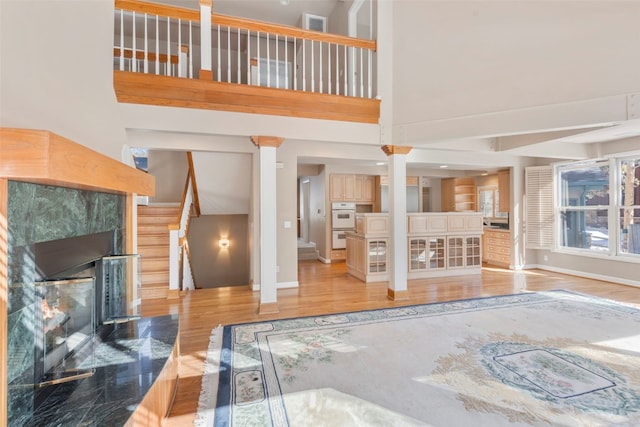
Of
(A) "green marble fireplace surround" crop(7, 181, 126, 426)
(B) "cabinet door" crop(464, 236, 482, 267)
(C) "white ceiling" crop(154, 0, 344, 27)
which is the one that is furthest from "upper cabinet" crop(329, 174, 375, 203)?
(A) "green marble fireplace surround" crop(7, 181, 126, 426)

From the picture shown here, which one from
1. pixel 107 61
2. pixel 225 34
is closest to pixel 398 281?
pixel 107 61

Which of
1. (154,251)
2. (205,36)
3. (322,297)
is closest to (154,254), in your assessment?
(154,251)

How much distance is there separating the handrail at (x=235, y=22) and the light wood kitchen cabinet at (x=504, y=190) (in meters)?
4.68

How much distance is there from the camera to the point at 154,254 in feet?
14.9

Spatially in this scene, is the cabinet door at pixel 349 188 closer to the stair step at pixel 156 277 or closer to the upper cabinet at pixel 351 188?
the upper cabinet at pixel 351 188

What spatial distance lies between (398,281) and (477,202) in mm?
4855

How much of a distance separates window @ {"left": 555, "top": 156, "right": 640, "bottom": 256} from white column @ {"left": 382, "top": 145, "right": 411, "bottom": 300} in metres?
4.28

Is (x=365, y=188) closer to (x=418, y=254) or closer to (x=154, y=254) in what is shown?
(x=418, y=254)

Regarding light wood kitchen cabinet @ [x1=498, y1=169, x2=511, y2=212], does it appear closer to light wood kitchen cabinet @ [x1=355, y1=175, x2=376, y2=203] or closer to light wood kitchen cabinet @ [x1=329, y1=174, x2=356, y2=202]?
light wood kitchen cabinet @ [x1=355, y1=175, x2=376, y2=203]

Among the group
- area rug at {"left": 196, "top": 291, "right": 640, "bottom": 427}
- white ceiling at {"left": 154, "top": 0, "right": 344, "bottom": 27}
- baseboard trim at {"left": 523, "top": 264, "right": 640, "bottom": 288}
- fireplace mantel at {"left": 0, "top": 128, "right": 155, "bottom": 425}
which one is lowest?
area rug at {"left": 196, "top": 291, "right": 640, "bottom": 427}

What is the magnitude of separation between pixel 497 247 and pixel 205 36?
7.28m

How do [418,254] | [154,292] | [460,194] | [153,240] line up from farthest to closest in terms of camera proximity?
[460,194]
[418,254]
[153,240]
[154,292]

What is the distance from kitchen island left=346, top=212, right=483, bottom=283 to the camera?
5.51 metres

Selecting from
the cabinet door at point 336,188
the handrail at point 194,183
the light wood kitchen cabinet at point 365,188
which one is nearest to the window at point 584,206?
the light wood kitchen cabinet at point 365,188
